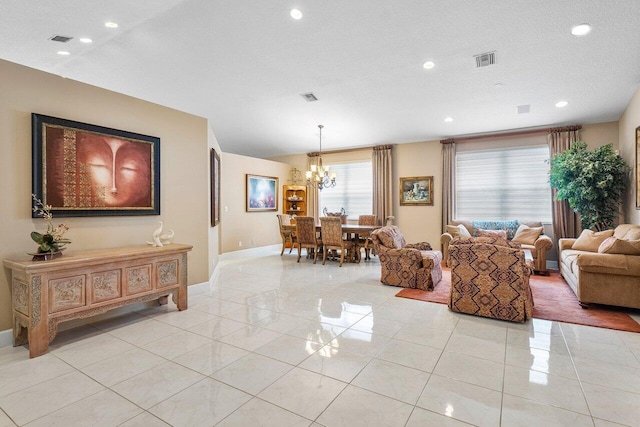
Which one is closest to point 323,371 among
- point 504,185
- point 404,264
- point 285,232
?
point 404,264

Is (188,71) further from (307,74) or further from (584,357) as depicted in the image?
(584,357)

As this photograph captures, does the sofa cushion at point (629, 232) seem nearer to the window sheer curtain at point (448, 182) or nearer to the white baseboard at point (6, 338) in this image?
the window sheer curtain at point (448, 182)

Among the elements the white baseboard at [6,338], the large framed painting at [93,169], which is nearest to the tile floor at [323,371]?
the white baseboard at [6,338]

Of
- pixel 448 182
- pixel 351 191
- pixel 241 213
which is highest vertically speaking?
pixel 448 182

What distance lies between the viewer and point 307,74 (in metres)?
4.46

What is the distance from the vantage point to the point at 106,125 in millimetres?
3432

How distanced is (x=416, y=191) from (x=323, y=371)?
21.4 ft

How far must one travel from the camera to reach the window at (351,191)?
8.99 m

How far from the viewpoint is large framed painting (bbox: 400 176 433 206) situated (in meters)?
7.90

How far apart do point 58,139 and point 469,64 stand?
4.90 metres

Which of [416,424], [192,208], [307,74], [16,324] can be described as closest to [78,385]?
[16,324]

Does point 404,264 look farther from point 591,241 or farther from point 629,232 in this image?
point 591,241

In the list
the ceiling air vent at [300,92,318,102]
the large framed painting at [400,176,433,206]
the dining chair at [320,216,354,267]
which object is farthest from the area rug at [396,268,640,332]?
the ceiling air vent at [300,92,318,102]

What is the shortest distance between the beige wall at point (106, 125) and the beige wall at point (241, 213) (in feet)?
9.64
